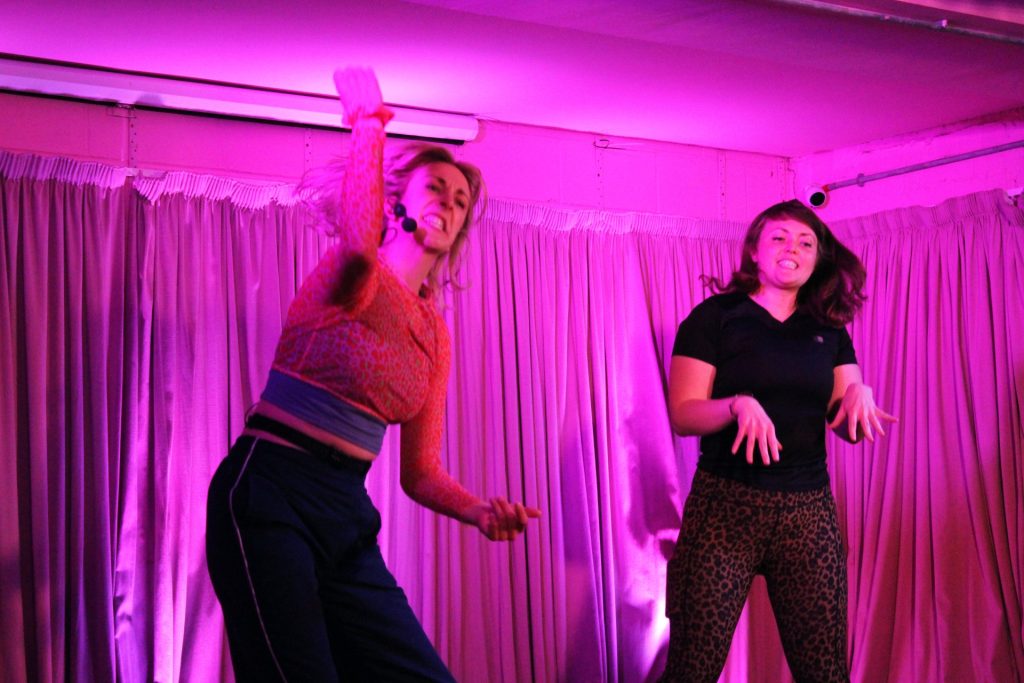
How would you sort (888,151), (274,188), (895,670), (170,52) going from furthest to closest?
(888,151) → (895,670) → (274,188) → (170,52)

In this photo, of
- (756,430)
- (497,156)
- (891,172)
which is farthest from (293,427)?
(891,172)

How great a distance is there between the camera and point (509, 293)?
3871 millimetres

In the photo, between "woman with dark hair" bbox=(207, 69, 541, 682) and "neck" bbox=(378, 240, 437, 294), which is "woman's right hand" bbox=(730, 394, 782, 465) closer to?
"woman with dark hair" bbox=(207, 69, 541, 682)

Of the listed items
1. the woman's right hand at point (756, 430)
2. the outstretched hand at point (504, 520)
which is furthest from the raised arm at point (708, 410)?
the outstretched hand at point (504, 520)

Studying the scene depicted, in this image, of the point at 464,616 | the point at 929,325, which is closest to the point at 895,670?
the point at 929,325

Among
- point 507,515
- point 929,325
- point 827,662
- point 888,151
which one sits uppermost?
point 888,151

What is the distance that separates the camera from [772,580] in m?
2.99

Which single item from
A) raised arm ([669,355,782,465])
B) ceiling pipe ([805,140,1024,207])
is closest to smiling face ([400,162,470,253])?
raised arm ([669,355,782,465])

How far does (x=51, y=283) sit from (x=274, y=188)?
2.63 ft

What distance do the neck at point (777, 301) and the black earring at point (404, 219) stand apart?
1460 millimetres

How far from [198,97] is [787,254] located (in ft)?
6.64

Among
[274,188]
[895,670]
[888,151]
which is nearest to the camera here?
[274,188]

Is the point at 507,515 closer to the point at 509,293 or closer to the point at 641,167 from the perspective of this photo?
the point at 509,293

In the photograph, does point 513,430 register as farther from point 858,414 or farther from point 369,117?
point 369,117
